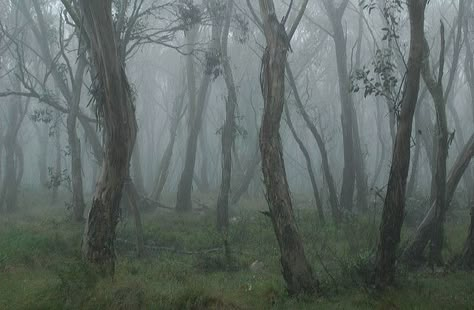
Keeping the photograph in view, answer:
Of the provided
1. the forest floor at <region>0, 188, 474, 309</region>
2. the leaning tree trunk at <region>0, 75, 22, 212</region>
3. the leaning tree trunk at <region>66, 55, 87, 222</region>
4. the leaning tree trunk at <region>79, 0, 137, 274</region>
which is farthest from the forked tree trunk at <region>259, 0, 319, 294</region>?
the leaning tree trunk at <region>0, 75, 22, 212</region>

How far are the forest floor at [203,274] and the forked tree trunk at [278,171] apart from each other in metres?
0.31

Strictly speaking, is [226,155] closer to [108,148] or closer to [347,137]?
[347,137]

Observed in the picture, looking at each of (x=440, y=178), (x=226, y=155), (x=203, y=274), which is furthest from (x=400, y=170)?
(x=226, y=155)

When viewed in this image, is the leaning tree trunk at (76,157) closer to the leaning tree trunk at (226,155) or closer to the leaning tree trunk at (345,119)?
the leaning tree trunk at (226,155)

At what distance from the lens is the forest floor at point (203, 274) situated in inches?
263

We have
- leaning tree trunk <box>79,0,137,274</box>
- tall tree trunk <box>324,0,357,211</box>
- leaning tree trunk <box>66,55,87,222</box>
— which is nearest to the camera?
leaning tree trunk <box>79,0,137,274</box>

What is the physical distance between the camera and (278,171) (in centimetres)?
727

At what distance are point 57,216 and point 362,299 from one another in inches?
432

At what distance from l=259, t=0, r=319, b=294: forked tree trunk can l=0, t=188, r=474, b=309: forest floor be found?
31cm

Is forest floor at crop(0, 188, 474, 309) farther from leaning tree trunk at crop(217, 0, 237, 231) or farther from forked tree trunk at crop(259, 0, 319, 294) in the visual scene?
leaning tree trunk at crop(217, 0, 237, 231)

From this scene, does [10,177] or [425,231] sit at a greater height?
[10,177]

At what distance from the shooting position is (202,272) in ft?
29.5

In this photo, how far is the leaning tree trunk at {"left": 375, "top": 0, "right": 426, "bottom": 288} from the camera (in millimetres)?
7133

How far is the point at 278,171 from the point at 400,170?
1628mm
